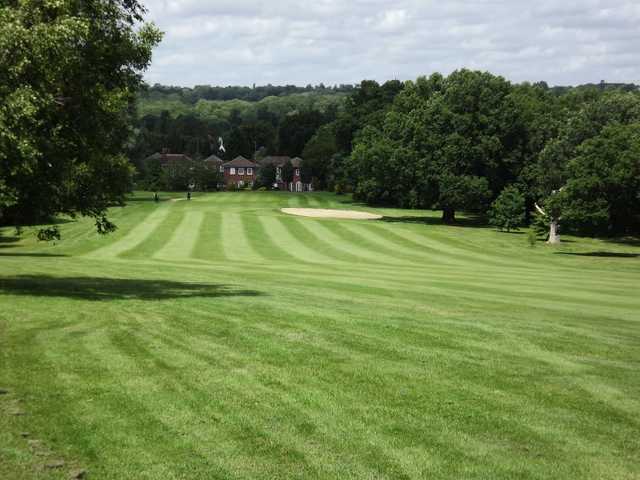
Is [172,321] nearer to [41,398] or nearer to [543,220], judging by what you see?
[41,398]

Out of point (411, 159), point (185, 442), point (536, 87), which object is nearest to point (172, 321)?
point (185, 442)

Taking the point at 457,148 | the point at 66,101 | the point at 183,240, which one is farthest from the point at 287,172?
the point at 66,101

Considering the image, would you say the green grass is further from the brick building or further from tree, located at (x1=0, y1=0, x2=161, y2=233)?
the brick building

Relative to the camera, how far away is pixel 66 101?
21.5 m

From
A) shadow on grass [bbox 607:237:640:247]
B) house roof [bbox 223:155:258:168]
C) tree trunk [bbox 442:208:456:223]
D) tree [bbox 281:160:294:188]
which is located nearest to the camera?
shadow on grass [bbox 607:237:640:247]

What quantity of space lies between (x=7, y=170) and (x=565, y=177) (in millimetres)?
52531

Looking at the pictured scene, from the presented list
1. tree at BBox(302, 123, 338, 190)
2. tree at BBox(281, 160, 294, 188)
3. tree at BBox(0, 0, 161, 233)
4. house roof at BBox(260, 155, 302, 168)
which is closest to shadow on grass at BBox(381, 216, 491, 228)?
tree at BBox(0, 0, 161, 233)

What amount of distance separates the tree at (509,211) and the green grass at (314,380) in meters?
42.1

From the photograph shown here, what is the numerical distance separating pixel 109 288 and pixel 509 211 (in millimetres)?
51744

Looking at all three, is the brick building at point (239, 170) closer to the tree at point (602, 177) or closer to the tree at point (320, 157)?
the tree at point (320, 157)

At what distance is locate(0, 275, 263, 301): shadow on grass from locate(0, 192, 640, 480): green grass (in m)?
0.09

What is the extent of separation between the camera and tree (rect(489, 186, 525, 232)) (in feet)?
226

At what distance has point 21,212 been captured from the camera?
2277cm

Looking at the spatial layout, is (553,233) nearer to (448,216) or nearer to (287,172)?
(448,216)
